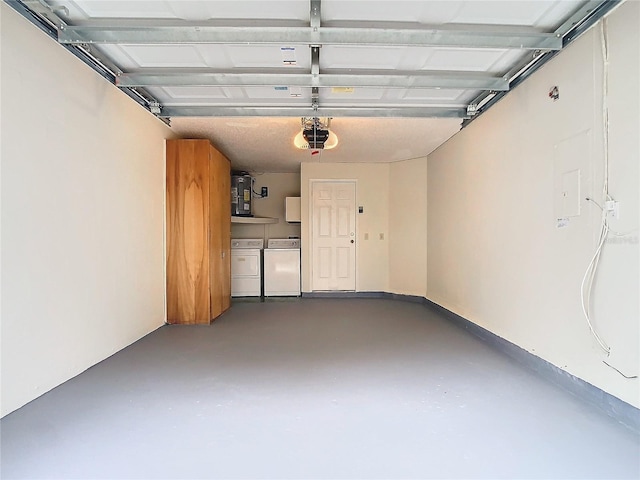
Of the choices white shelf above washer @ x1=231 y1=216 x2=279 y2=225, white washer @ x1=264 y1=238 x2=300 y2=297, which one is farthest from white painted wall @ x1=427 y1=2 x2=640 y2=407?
white shelf above washer @ x1=231 y1=216 x2=279 y2=225

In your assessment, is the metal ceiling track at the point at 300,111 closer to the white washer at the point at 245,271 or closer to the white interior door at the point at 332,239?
the white interior door at the point at 332,239

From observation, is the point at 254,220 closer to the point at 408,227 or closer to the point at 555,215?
the point at 408,227

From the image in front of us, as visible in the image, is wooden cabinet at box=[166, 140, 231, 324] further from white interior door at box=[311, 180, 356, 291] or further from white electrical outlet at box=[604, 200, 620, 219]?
white electrical outlet at box=[604, 200, 620, 219]

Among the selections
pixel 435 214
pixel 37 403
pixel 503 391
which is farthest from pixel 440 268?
pixel 37 403

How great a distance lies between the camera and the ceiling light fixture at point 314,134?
405 cm

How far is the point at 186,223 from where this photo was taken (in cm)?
429

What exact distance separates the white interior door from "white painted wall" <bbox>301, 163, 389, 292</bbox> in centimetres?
10

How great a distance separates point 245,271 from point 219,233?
5.44 feet

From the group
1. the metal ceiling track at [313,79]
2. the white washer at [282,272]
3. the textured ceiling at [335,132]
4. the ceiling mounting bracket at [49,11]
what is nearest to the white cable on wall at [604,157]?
the metal ceiling track at [313,79]

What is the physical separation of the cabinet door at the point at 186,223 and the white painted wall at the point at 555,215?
309cm

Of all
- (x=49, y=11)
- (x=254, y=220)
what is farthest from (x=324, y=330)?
(x=49, y=11)

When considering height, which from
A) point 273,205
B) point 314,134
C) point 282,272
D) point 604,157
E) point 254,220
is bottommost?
point 282,272

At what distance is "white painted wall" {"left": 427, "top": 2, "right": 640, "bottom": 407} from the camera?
1951mm

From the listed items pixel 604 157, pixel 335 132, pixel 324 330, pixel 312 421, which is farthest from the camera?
pixel 335 132
